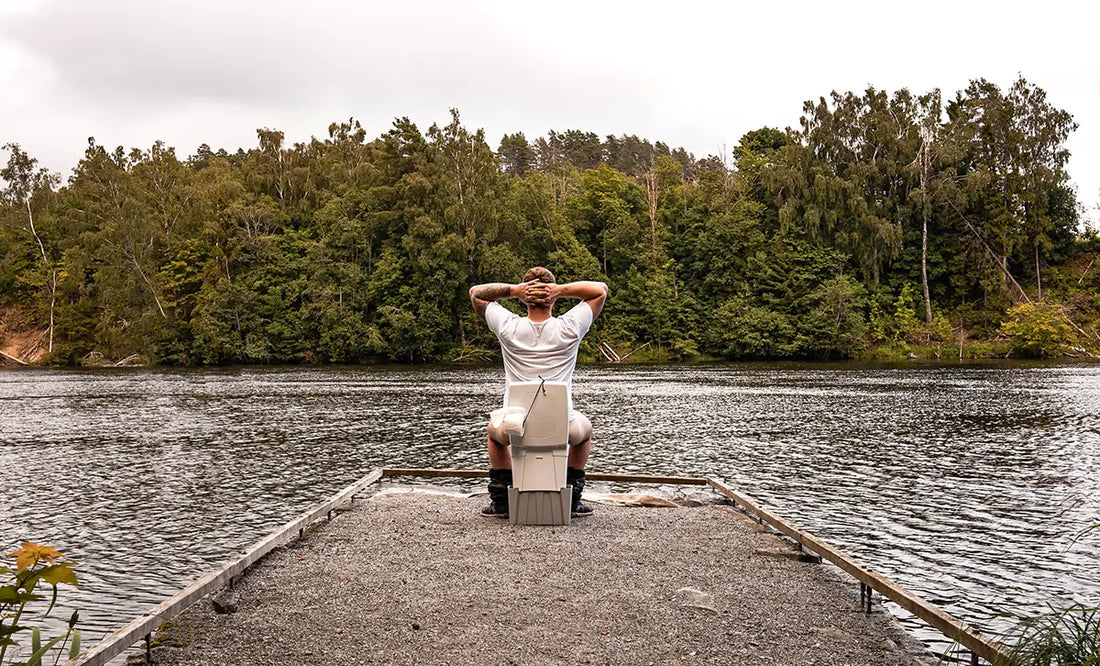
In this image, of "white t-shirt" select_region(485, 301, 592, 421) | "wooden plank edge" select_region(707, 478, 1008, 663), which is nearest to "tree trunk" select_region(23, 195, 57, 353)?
"white t-shirt" select_region(485, 301, 592, 421)

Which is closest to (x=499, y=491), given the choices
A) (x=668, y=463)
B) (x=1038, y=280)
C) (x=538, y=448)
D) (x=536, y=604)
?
(x=538, y=448)

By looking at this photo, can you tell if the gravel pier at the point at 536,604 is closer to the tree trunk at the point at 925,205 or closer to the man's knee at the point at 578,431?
the man's knee at the point at 578,431

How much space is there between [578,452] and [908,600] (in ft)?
10.9

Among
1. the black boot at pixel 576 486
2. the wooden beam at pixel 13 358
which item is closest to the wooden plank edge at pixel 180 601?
the black boot at pixel 576 486

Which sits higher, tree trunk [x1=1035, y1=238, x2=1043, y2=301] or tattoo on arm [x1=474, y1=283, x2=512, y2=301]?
tree trunk [x1=1035, y1=238, x2=1043, y2=301]

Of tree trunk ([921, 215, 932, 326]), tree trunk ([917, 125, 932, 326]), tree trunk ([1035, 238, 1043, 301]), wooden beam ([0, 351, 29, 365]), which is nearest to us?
tree trunk ([1035, 238, 1043, 301])

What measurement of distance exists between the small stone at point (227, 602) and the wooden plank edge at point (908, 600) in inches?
162

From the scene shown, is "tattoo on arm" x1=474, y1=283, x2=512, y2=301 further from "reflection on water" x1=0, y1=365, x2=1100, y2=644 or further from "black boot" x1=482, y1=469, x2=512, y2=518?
"reflection on water" x1=0, y1=365, x2=1100, y2=644

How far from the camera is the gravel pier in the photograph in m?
4.43

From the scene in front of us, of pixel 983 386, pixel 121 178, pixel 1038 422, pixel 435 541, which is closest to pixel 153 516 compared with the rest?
pixel 435 541

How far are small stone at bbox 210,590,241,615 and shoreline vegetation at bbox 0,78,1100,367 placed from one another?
55.4 metres

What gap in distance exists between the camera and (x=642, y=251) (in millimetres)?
66625

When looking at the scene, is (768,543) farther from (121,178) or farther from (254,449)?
(121,178)

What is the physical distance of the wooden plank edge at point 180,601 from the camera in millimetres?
4180
